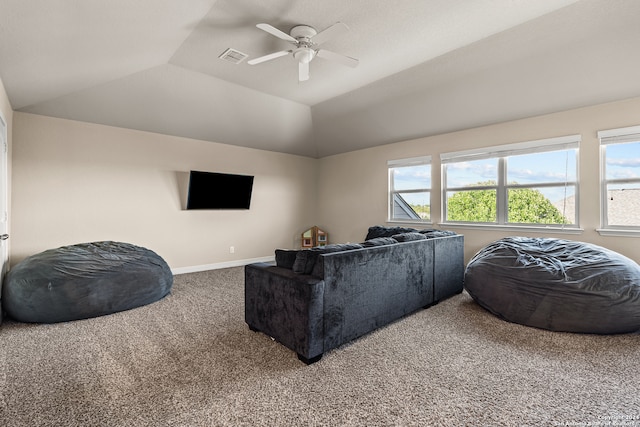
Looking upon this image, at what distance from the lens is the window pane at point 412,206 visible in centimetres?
561

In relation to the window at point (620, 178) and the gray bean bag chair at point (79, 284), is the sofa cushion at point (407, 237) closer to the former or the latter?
the window at point (620, 178)

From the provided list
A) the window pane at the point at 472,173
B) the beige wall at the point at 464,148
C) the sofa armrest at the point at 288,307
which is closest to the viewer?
the sofa armrest at the point at 288,307

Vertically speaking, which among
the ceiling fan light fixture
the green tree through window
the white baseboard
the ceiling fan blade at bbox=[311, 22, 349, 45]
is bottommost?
the white baseboard

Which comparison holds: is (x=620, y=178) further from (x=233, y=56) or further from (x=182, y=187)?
(x=182, y=187)

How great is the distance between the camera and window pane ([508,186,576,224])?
4.14 meters

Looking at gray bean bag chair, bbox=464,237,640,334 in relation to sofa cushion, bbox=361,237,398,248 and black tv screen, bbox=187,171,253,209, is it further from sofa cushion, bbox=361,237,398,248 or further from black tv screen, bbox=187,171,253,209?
black tv screen, bbox=187,171,253,209

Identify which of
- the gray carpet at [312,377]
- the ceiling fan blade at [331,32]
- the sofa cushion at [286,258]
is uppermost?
the ceiling fan blade at [331,32]

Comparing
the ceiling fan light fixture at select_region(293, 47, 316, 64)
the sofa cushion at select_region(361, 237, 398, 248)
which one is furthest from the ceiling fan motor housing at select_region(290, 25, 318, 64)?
the sofa cushion at select_region(361, 237, 398, 248)

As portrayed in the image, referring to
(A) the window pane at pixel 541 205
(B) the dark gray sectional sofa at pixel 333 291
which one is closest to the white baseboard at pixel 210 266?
(B) the dark gray sectional sofa at pixel 333 291

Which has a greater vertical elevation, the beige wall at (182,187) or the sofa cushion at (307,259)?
Result: the beige wall at (182,187)

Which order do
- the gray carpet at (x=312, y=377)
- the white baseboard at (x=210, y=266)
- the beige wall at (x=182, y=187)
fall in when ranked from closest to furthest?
the gray carpet at (x=312, y=377), the beige wall at (x=182, y=187), the white baseboard at (x=210, y=266)

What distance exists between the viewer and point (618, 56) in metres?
3.22

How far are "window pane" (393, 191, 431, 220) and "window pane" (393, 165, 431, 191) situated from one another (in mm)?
142

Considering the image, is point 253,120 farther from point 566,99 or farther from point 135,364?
point 566,99
